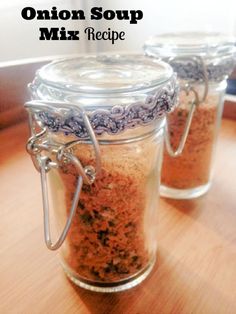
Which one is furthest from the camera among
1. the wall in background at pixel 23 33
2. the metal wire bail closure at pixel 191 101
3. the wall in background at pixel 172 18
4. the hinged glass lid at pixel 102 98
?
the wall in background at pixel 23 33

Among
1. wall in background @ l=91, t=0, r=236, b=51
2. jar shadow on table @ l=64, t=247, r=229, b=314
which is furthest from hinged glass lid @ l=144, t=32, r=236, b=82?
wall in background @ l=91, t=0, r=236, b=51

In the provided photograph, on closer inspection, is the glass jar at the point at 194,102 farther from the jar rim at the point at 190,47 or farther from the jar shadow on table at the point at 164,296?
the jar shadow on table at the point at 164,296

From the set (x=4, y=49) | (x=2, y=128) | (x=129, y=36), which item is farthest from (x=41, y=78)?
(x=129, y=36)

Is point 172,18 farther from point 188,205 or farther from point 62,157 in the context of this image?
point 62,157

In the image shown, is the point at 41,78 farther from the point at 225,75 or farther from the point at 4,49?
the point at 4,49

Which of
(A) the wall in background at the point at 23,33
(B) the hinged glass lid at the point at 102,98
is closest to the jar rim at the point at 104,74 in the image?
(B) the hinged glass lid at the point at 102,98

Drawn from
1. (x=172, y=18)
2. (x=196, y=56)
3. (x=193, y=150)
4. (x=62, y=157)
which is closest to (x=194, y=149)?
(x=193, y=150)
